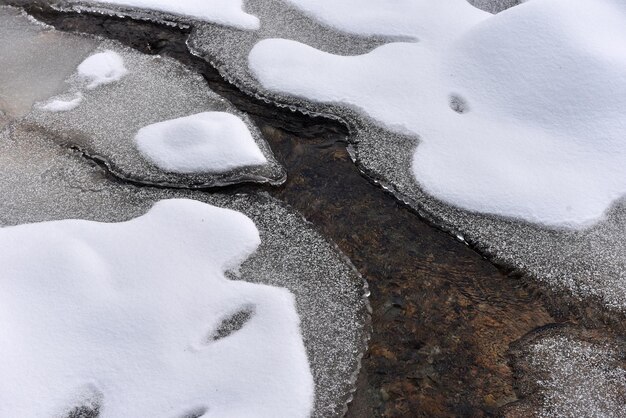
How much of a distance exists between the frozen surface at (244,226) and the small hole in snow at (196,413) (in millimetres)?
12

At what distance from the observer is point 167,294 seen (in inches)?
86.8

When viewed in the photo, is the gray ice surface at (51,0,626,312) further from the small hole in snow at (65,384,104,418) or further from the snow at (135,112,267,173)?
the small hole in snow at (65,384,104,418)

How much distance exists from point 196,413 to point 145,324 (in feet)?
1.24

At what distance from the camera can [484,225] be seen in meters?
2.55

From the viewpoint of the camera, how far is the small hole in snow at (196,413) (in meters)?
1.91

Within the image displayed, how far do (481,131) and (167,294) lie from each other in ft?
5.35

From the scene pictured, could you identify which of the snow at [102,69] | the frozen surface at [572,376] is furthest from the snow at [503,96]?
the snow at [102,69]

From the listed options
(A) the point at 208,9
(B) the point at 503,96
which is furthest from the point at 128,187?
(B) the point at 503,96

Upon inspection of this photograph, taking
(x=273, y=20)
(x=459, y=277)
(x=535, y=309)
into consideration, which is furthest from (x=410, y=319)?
(x=273, y=20)

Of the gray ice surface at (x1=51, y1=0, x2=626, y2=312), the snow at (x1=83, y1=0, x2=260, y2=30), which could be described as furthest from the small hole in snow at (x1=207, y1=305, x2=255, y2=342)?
the snow at (x1=83, y1=0, x2=260, y2=30)

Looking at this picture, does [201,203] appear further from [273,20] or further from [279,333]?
[273,20]

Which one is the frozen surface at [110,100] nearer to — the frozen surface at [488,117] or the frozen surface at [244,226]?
the frozen surface at [244,226]

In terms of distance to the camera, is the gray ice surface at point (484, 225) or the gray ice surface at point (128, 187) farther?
the gray ice surface at point (484, 225)

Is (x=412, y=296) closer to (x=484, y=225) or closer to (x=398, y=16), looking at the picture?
(x=484, y=225)
